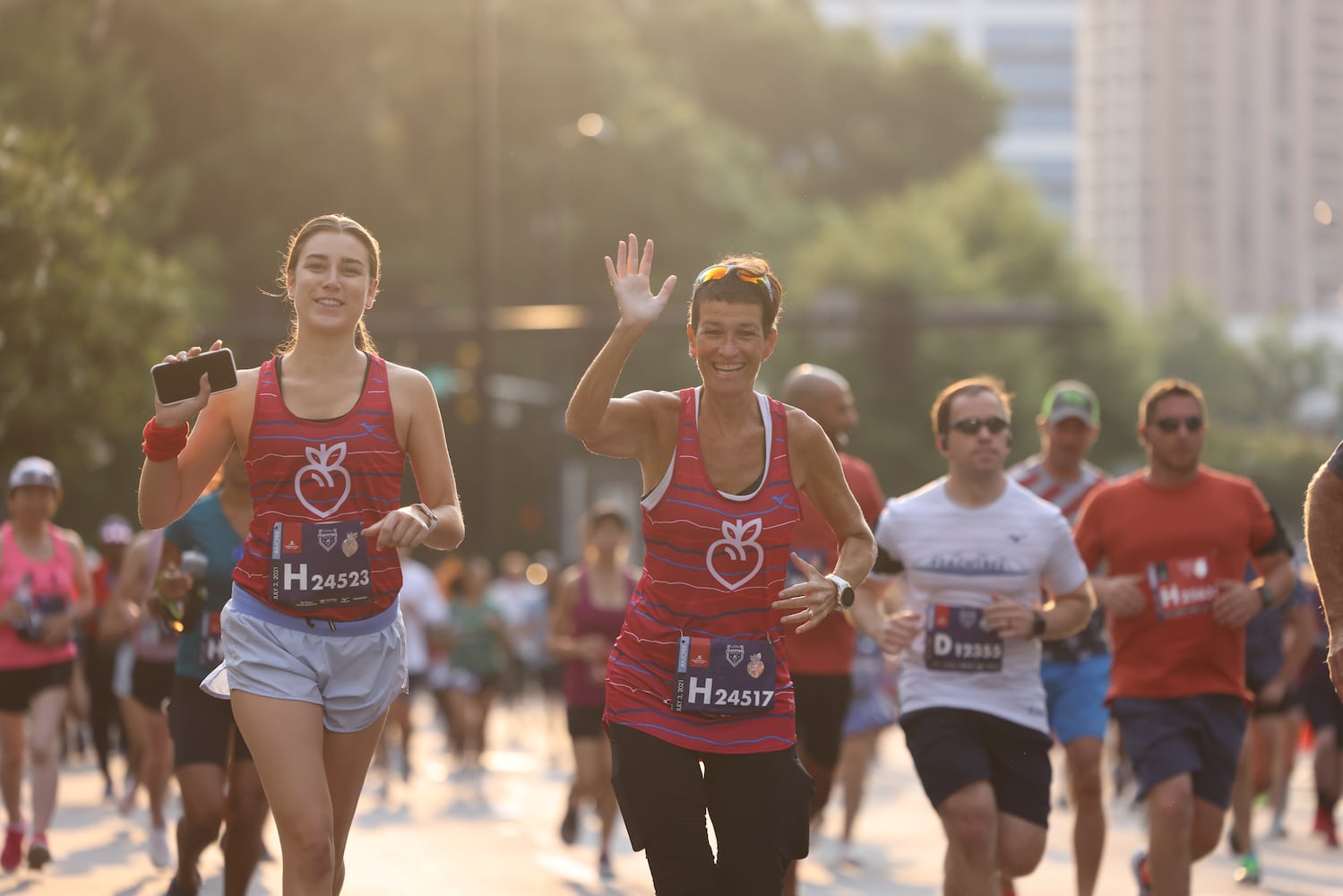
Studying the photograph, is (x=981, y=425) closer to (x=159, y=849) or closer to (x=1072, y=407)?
(x=1072, y=407)

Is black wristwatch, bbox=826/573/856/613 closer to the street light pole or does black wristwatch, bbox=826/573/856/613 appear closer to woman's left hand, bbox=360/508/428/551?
woman's left hand, bbox=360/508/428/551

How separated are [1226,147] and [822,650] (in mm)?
120411

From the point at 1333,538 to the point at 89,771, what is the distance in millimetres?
16313

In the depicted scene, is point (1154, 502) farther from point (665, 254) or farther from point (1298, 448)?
point (1298, 448)

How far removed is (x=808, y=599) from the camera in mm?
5586

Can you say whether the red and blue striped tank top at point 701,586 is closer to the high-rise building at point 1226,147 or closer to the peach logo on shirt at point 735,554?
the peach logo on shirt at point 735,554

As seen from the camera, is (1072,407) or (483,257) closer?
(1072,407)

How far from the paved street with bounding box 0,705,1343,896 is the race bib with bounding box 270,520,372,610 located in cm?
477

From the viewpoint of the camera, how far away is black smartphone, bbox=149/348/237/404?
569 cm

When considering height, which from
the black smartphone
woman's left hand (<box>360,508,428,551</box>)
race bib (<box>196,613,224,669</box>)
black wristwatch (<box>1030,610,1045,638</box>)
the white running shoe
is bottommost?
the white running shoe

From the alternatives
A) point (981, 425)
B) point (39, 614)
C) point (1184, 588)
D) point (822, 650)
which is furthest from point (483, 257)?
point (981, 425)

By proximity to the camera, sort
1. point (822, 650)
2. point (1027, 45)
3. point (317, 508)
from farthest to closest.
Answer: point (1027, 45), point (822, 650), point (317, 508)

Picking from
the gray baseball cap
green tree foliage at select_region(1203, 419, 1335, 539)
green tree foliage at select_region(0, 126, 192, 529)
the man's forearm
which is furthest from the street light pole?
green tree foliage at select_region(1203, 419, 1335, 539)

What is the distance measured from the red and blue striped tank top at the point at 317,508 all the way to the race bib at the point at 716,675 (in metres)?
0.89
